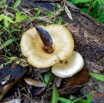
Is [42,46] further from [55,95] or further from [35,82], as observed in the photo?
[55,95]

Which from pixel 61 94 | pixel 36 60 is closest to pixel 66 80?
pixel 61 94

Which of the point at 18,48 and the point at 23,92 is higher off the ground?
the point at 18,48

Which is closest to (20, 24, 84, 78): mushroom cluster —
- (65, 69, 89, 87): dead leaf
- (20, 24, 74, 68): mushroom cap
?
(20, 24, 74, 68): mushroom cap

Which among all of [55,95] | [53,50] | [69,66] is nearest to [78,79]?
[69,66]

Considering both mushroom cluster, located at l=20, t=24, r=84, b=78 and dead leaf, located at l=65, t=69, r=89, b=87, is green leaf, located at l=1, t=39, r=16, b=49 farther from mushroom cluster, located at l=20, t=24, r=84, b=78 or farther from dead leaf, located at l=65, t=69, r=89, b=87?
dead leaf, located at l=65, t=69, r=89, b=87

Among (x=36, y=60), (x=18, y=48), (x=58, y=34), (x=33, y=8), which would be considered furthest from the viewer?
(x=33, y=8)

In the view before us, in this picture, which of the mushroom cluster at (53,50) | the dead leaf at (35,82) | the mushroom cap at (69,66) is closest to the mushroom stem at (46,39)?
the mushroom cluster at (53,50)

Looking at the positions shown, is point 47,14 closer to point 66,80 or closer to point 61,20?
point 61,20

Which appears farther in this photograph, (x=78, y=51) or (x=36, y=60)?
(x=78, y=51)
